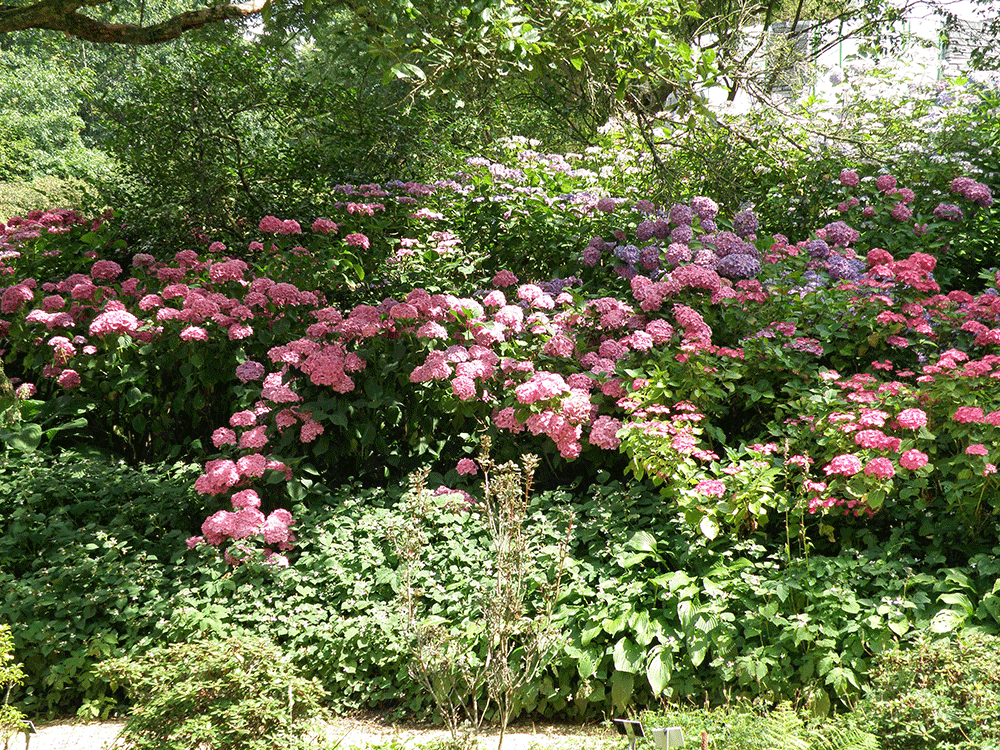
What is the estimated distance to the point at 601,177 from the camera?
24.1ft

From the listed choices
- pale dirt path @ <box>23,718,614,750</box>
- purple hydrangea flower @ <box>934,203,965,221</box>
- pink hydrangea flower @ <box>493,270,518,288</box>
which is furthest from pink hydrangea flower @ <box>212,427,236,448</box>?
purple hydrangea flower @ <box>934,203,965,221</box>

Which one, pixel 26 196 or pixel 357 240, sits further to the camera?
pixel 26 196

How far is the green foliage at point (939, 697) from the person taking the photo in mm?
2139

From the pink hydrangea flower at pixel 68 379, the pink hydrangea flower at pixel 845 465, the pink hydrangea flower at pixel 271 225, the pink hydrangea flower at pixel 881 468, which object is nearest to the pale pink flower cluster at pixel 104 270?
the pink hydrangea flower at pixel 68 379

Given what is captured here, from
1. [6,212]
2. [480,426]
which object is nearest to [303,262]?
[480,426]

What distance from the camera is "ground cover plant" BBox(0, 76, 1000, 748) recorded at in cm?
304

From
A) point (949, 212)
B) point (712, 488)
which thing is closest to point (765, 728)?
point (712, 488)

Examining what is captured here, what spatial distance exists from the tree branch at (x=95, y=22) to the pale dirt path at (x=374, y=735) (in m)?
4.05

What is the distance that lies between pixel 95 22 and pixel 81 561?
365 centimetres

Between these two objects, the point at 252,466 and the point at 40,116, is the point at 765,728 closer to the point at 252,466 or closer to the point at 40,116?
the point at 252,466

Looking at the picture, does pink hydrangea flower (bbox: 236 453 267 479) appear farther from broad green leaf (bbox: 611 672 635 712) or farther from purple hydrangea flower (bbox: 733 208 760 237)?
purple hydrangea flower (bbox: 733 208 760 237)

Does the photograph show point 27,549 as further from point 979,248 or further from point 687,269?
point 979,248

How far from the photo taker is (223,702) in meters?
2.36

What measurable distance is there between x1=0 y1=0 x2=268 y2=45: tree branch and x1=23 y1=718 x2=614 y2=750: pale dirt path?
4053 mm
